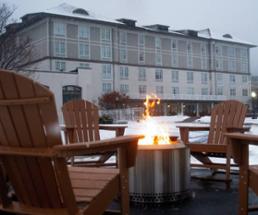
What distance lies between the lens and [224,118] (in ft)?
17.7

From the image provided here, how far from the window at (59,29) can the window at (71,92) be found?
50.8 ft

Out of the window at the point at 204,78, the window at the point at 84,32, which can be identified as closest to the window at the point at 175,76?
the window at the point at 204,78

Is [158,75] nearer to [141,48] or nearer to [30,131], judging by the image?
[141,48]

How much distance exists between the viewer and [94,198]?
2494 mm

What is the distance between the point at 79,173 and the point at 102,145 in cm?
67

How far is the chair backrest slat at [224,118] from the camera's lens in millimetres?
5188

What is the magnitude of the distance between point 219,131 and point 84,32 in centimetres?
4485

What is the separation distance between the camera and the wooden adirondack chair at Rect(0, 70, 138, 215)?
85.7 inches

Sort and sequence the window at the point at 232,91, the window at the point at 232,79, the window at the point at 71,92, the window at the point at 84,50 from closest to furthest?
1. the window at the point at 71,92
2. the window at the point at 84,50
3. the window at the point at 232,79
4. the window at the point at 232,91

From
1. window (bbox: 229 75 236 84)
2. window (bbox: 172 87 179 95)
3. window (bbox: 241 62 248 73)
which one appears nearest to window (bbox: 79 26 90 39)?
window (bbox: 172 87 179 95)

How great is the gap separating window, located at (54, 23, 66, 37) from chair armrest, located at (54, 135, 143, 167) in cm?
4492

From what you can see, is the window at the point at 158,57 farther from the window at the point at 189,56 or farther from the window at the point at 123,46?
the window at the point at 123,46

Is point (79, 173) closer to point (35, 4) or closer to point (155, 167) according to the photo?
point (155, 167)

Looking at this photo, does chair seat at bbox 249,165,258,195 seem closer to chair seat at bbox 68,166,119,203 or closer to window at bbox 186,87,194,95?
chair seat at bbox 68,166,119,203
